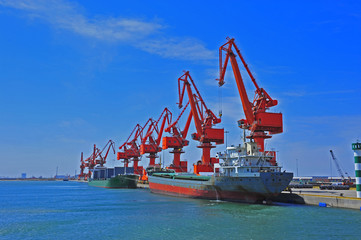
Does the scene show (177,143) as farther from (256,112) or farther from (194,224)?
(194,224)

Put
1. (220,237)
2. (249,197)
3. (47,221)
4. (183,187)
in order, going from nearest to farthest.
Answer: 1. (220,237)
2. (47,221)
3. (249,197)
4. (183,187)

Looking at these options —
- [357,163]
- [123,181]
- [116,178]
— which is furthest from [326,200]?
Result: [116,178]

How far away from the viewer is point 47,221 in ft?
119

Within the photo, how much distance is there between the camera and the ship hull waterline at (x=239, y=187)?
43.4 metres

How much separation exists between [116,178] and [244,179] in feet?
231

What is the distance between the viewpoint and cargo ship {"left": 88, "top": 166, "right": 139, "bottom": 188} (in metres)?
104

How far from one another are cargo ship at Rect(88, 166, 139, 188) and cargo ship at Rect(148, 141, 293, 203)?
51103mm

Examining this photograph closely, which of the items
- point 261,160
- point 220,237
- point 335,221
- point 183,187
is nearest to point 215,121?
point 183,187

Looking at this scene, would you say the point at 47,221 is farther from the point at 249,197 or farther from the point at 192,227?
the point at 249,197

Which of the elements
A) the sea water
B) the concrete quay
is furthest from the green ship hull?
the concrete quay

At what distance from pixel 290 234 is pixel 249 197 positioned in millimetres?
19051

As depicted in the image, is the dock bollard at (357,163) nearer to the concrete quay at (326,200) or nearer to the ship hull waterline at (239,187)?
the concrete quay at (326,200)

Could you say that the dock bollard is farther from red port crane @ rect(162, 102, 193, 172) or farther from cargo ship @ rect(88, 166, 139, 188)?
cargo ship @ rect(88, 166, 139, 188)

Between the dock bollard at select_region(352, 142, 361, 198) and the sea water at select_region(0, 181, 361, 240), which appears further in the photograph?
the dock bollard at select_region(352, 142, 361, 198)
